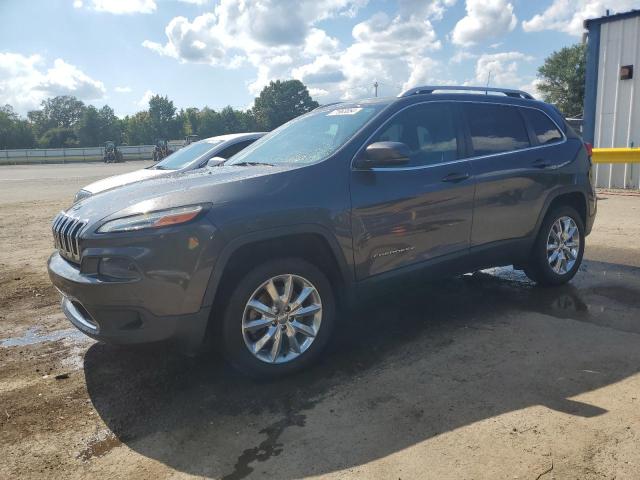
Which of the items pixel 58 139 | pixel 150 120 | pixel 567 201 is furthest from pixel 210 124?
pixel 567 201

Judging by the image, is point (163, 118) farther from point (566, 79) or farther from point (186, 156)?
point (186, 156)

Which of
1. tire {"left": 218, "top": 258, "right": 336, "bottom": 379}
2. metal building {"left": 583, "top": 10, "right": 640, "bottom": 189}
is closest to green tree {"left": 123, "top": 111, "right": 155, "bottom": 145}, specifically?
metal building {"left": 583, "top": 10, "right": 640, "bottom": 189}

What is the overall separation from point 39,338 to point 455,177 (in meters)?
3.67

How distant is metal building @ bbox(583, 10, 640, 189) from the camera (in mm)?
12219

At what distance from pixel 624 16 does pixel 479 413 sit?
1251cm

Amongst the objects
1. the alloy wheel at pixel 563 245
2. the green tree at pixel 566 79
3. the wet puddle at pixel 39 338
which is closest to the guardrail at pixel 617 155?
the alloy wheel at pixel 563 245

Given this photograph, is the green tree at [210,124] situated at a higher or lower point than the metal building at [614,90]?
higher

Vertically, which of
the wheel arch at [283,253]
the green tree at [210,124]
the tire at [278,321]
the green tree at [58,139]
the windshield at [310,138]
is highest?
the green tree at [210,124]

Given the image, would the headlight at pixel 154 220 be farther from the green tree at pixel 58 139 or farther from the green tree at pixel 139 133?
the green tree at pixel 139 133

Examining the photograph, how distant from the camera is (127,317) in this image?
3090mm

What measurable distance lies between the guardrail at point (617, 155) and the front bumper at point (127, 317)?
1105 centimetres

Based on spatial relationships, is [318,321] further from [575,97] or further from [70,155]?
[575,97]

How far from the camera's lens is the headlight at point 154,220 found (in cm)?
307

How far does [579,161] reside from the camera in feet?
17.5
